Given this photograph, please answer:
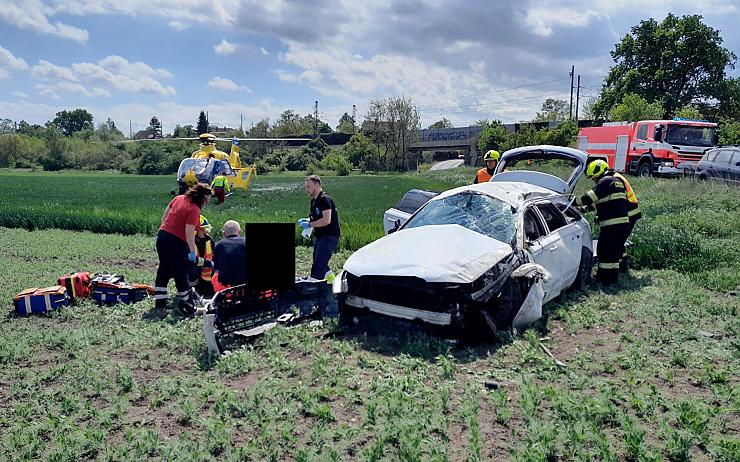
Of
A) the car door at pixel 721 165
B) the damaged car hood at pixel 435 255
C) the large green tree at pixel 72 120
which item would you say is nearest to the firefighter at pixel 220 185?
the damaged car hood at pixel 435 255

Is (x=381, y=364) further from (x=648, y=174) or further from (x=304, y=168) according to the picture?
(x=304, y=168)

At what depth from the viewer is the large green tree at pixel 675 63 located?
4853 centimetres

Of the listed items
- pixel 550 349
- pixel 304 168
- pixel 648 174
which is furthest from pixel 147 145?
pixel 550 349

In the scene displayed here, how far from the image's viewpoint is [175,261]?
7438 millimetres

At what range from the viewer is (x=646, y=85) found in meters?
50.6

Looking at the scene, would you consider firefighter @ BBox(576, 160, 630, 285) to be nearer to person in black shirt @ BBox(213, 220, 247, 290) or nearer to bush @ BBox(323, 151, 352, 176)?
person in black shirt @ BBox(213, 220, 247, 290)

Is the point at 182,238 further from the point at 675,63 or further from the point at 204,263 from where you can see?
the point at 675,63

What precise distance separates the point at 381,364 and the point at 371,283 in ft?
3.32

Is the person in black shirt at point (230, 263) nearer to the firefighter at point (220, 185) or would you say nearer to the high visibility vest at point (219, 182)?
the firefighter at point (220, 185)

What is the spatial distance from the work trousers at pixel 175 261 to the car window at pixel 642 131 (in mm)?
23214

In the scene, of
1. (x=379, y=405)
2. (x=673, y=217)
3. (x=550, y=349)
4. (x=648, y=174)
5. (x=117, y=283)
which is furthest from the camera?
(x=648, y=174)

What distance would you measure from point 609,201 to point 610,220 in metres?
0.29

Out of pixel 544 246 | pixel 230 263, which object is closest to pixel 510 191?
pixel 544 246

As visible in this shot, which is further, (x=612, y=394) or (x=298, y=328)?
(x=298, y=328)
